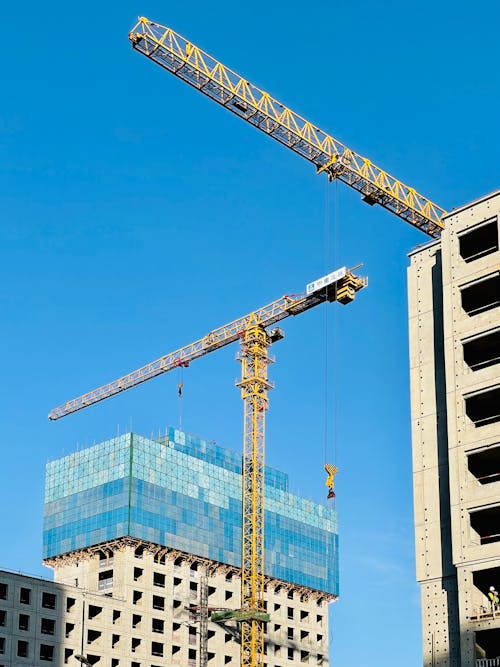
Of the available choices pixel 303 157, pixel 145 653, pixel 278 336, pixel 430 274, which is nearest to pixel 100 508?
pixel 145 653

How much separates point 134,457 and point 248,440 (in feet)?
60.9

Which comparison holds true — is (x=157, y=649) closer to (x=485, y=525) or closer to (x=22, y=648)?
(x=22, y=648)

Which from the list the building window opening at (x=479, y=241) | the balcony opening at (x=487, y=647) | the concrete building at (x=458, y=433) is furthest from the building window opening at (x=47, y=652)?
the building window opening at (x=479, y=241)

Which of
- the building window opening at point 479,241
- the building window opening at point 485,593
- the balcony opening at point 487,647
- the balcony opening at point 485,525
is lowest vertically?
the balcony opening at point 487,647

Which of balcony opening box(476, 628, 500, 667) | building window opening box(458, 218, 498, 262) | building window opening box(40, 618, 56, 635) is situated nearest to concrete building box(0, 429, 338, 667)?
building window opening box(40, 618, 56, 635)

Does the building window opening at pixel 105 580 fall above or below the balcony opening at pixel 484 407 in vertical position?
above

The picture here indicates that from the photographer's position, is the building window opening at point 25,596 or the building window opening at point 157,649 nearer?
the building window opening at point 25,596

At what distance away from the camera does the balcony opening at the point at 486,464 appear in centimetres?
7756

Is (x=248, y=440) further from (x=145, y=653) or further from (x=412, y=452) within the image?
(x=412, y=452)

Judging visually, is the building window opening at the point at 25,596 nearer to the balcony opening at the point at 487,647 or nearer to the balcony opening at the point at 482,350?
the balcony opening at the point at 482,350

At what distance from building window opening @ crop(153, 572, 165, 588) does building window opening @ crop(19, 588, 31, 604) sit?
99.6ft

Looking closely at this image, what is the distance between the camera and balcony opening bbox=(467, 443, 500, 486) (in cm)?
7756

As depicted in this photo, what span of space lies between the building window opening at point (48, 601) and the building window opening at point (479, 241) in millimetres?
97530

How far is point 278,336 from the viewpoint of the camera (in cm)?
18862
